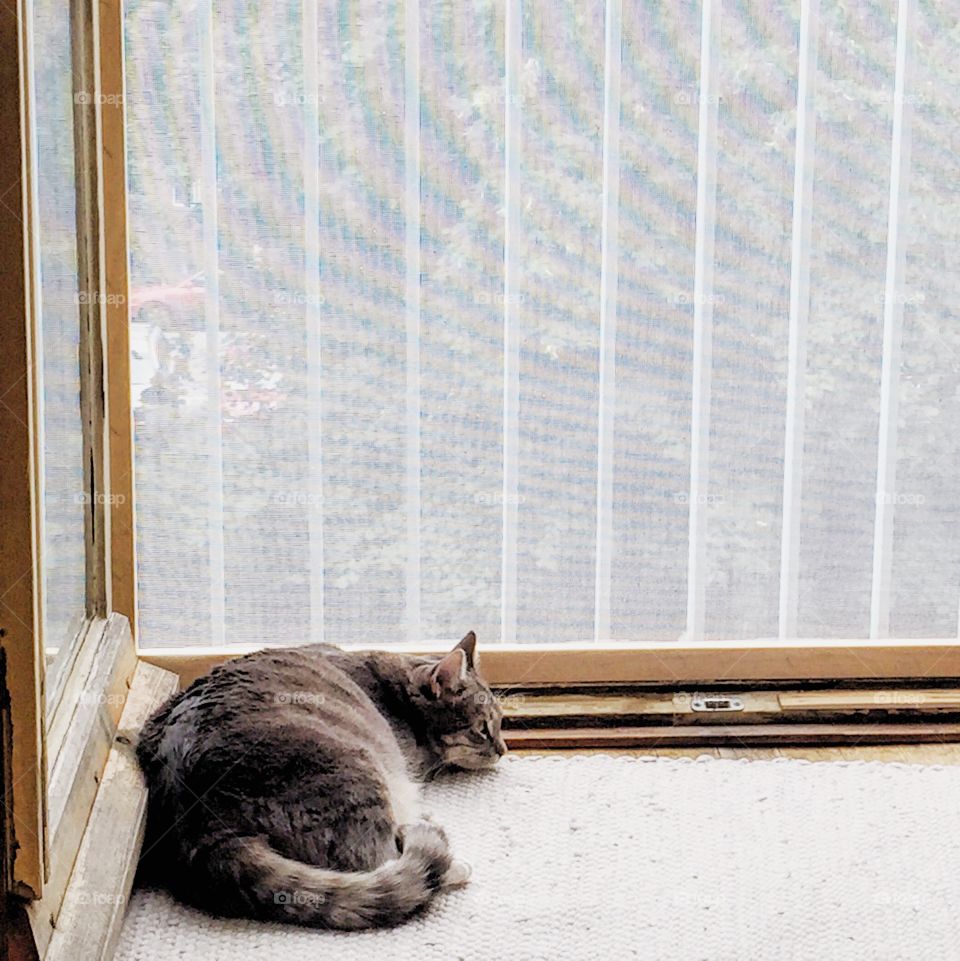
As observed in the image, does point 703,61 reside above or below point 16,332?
above

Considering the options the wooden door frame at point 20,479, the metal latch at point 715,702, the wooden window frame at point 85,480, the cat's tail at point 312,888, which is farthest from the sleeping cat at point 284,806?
the metal latch at point 715,702

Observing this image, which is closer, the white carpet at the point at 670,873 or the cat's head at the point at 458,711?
the white carpet at the point at 670,873

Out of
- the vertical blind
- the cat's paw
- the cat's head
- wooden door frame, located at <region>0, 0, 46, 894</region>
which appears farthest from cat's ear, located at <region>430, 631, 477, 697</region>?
wooden door frame, located at <region>0, 0, 46, 894</region>

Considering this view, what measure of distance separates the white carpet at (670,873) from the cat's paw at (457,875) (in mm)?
13

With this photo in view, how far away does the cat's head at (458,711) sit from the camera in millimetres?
2223

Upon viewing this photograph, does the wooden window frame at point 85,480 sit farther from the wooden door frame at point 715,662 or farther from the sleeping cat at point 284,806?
the wooden door frame at point 715,662

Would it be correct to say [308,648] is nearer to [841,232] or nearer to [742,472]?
[742,472]

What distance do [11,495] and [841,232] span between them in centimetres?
146

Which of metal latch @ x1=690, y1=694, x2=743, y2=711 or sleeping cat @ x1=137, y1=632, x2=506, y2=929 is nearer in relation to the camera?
sleeping cat @ x1=137, y1=632, x2=506, y2=929

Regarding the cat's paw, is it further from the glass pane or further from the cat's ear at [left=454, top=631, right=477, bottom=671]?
the glass pane

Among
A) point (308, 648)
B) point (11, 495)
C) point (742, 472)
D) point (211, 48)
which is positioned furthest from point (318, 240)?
point (11, 495)

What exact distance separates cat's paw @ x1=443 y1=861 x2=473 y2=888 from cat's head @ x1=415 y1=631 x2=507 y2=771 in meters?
0.33

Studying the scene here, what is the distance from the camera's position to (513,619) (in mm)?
2424

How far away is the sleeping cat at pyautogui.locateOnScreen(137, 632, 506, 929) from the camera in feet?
5.78
